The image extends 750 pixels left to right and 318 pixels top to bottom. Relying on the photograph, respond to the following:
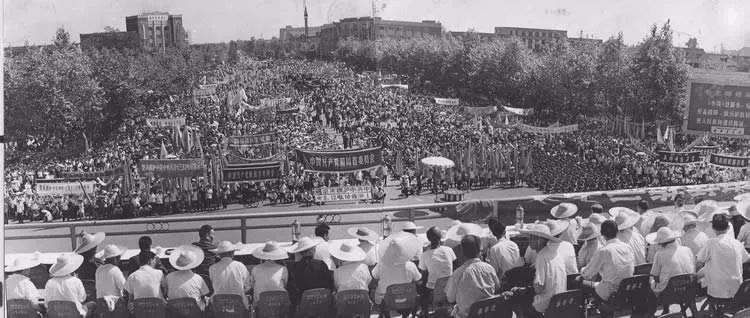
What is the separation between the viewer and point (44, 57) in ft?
133

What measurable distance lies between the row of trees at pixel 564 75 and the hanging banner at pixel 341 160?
90.4 ft

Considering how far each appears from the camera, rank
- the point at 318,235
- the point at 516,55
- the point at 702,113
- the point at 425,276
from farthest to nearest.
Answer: the point at 516,55 < the point at 702,113 < the point at 318,235 < the point at 425,276

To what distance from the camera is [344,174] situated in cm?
2734

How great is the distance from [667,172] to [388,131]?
47.7 ft

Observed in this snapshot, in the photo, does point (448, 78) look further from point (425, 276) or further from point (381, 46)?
point (425, 276)

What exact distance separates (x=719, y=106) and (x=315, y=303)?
2379 cm

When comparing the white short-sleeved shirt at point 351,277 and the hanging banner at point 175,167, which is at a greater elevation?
the white short-sleeved shirt at point 351,277

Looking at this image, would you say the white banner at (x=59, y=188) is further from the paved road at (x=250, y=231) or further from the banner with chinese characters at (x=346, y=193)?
the banner with chinese characters at (x=346, y=193)

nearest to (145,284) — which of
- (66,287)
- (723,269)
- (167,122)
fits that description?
(66,287)

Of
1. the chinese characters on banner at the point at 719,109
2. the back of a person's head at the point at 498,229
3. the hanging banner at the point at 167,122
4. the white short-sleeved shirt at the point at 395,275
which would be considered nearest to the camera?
the white short-sleeved shirt at the point at 395,275

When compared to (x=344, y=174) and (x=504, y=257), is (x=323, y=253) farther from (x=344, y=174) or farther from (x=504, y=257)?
(x=344, y=174)

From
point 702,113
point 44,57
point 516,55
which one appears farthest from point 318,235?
point 516,55

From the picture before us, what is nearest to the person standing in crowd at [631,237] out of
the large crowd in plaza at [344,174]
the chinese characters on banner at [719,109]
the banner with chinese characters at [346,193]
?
the banner with chinese characters at [346,193]

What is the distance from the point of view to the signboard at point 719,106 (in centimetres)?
2478
